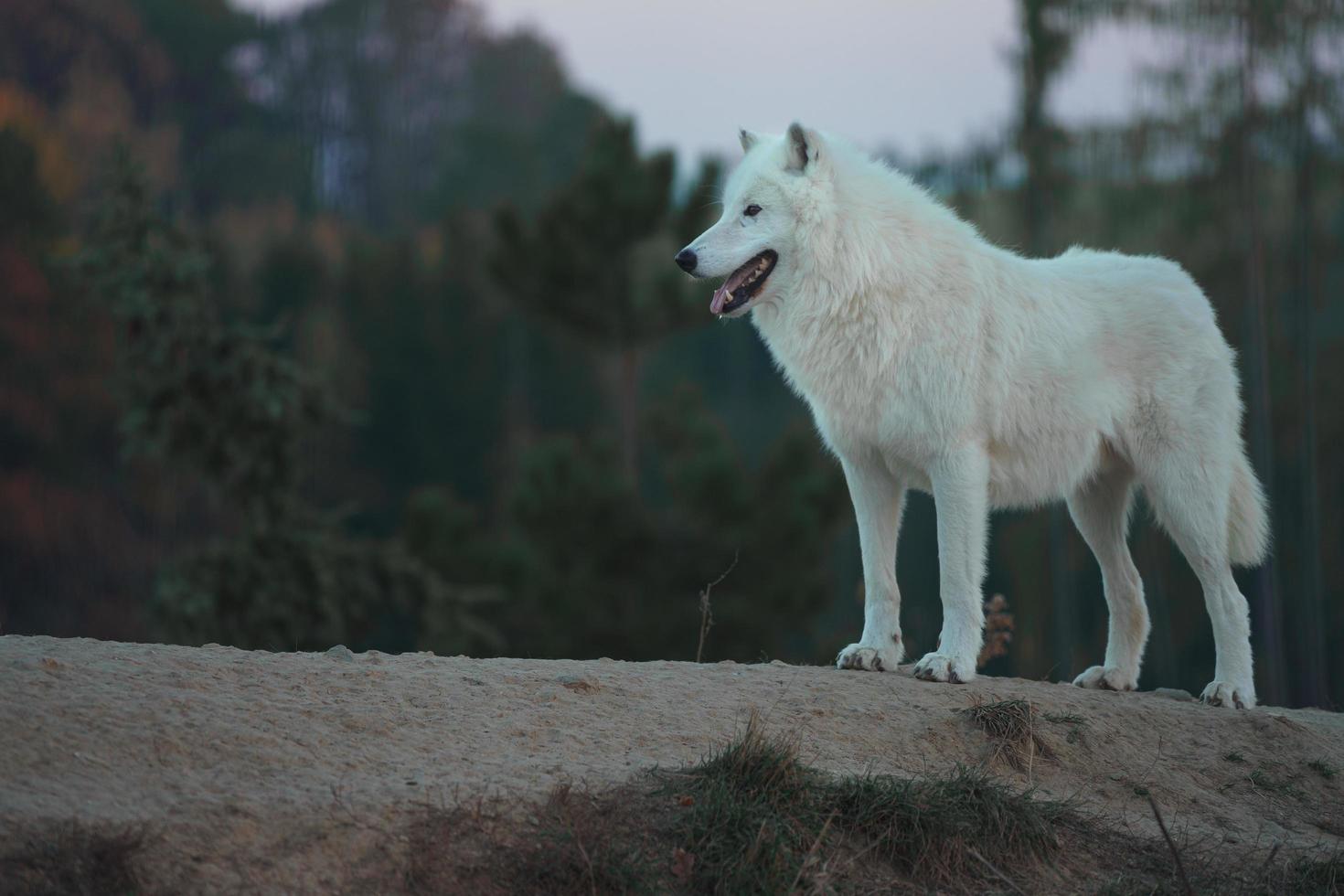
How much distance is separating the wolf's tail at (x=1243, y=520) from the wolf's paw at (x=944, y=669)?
189 centimetres

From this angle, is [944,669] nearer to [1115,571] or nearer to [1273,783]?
[1273,783]

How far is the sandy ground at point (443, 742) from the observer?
12.6 feet

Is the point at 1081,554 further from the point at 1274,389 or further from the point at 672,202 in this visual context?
the point at 672,202

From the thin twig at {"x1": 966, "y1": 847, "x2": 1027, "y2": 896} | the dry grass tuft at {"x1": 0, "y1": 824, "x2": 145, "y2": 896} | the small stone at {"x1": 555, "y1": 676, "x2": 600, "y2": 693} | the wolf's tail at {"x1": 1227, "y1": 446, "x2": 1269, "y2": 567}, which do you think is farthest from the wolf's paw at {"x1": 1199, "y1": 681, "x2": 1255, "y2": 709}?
the dry grass tuft at {"x1": 0, "y1": 824, "x2": 145, "y2": 896}

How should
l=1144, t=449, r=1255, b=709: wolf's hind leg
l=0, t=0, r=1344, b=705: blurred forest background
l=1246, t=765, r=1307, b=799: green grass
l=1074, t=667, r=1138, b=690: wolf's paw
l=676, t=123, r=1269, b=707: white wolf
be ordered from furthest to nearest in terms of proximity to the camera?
l=0, t=0, r=1344, b=705: blurred forest background → l=1074, t=667, r=1138, b=690: wolf's paw → l=1144, t=449, r=1255, b=709: wolf's hind leg → l=676, t=123, r=1269, b=707: white wolf → l=1246, t=765, r=1307, b=799: green grass

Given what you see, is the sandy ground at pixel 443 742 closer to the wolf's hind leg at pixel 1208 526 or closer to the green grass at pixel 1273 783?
the green grass at pixel 1273 783

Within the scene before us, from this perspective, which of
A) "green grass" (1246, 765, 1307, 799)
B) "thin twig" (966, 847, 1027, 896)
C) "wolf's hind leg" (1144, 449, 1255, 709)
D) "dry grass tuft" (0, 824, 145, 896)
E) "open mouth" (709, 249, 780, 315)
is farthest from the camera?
"wolf's hind leg" (1144, 449, 1255, 709)

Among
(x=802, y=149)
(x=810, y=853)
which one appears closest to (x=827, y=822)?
(x=810, y=853)

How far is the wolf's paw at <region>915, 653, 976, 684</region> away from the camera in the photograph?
19.3 ft

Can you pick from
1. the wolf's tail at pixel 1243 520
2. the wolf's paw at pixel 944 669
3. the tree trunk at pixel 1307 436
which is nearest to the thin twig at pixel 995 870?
the wolf's paw at pixel 944 669

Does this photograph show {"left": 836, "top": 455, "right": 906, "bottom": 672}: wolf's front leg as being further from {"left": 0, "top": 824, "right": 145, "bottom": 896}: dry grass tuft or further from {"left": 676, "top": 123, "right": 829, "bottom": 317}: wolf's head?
{"left": 0, "top": 824, "right": 145, "bottom": 896}: dry grass tuft

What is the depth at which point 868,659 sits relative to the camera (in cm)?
615

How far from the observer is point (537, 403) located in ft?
139

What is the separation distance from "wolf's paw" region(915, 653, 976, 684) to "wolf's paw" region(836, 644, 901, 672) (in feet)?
0.80
